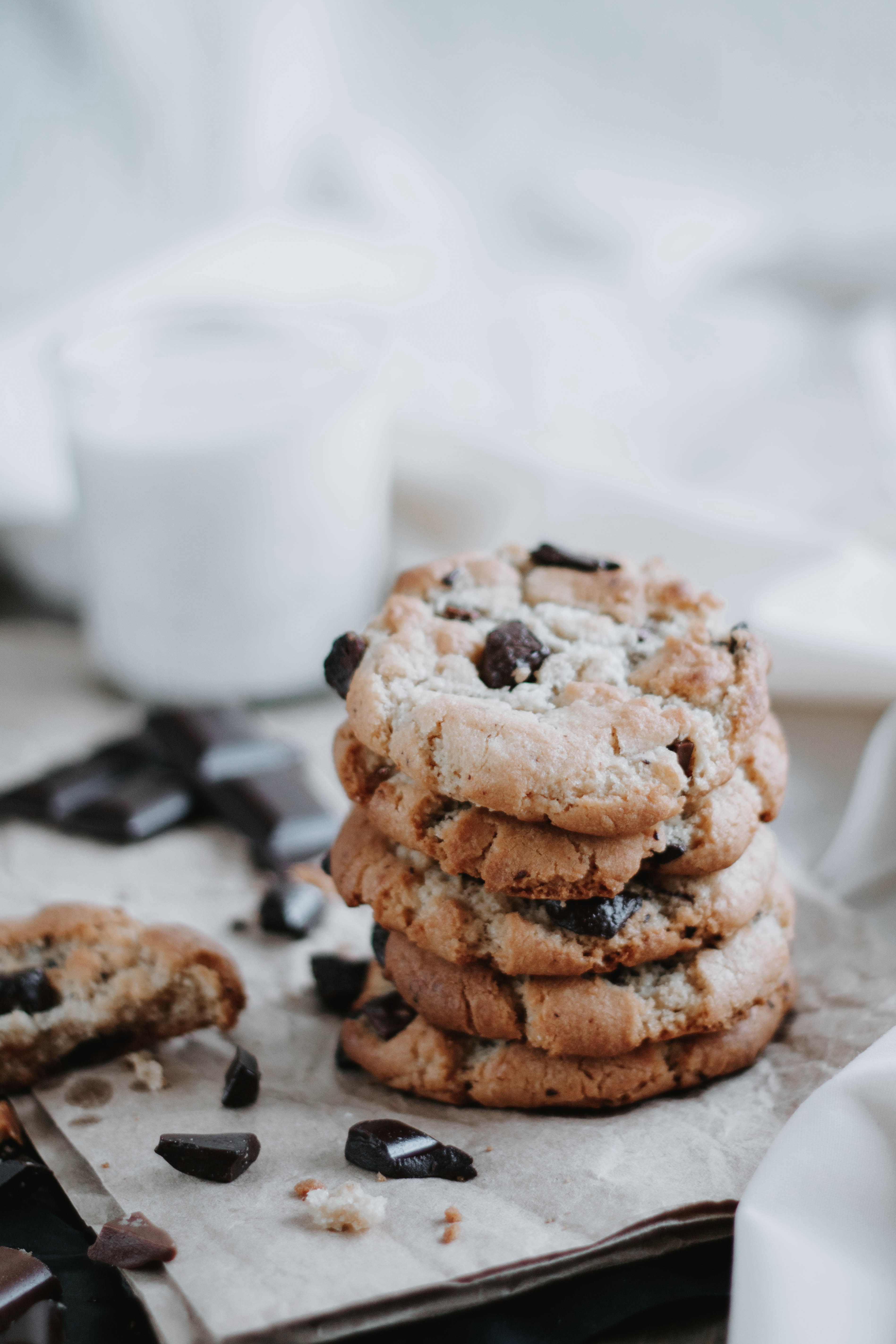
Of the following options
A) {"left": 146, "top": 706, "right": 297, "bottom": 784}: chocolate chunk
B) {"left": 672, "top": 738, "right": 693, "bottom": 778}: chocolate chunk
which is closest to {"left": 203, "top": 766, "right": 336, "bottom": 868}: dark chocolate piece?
{"left": 146, "top": 706, "right": 297, "bottom": 784}: chocolate chunk

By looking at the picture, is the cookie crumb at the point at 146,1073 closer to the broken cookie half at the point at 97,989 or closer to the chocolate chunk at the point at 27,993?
the broken cookie half at the point at 97,989

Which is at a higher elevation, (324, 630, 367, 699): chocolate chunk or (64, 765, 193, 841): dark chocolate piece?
(324, 630, 367, 699): chocolate chunk

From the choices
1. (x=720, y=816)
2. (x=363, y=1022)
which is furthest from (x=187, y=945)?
(x=720, y=816)

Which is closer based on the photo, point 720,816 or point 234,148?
point 720,816

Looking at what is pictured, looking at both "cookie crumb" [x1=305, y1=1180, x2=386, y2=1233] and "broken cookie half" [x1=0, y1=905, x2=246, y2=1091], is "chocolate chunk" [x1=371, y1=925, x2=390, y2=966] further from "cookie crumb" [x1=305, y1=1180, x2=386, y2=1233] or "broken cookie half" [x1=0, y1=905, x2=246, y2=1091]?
"cookie crumb" [x1=305, y1=1180, x2=386, y2=1233]

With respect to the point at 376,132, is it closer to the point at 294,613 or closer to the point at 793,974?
the point at 294,613
